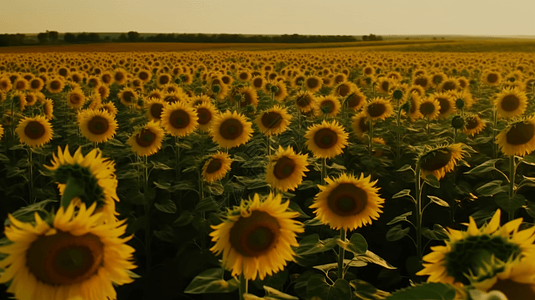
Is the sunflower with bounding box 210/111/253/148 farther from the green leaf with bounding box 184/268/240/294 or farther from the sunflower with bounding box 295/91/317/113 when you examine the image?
the green leaf with bounding box 184/268/240/294

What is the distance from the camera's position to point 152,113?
7.39 meters

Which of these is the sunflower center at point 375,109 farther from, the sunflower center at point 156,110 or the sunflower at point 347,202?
the sunflower at point 347,202

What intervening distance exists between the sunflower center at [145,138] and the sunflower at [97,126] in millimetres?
893

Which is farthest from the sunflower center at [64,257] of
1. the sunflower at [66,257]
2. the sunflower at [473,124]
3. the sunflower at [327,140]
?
the sunflower at [473,124]

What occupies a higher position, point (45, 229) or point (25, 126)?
point (45, 229)

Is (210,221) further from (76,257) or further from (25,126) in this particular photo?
(25,126)

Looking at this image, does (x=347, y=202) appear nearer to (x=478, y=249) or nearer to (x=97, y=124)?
(x=478, y=249)

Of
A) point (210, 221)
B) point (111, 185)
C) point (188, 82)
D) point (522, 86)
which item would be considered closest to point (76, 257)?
point (111, 185)

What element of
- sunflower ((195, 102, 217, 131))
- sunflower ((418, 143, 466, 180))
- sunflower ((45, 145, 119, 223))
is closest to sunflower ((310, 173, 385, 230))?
sunflower ((418, 143, 466, 180))

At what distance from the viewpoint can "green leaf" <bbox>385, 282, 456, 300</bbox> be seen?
104 cm

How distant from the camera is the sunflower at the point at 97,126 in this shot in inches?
252

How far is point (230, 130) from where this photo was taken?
6.00 meters

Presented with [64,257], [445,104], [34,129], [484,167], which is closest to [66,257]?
[64,257]

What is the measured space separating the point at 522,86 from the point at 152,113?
25.7 ft
